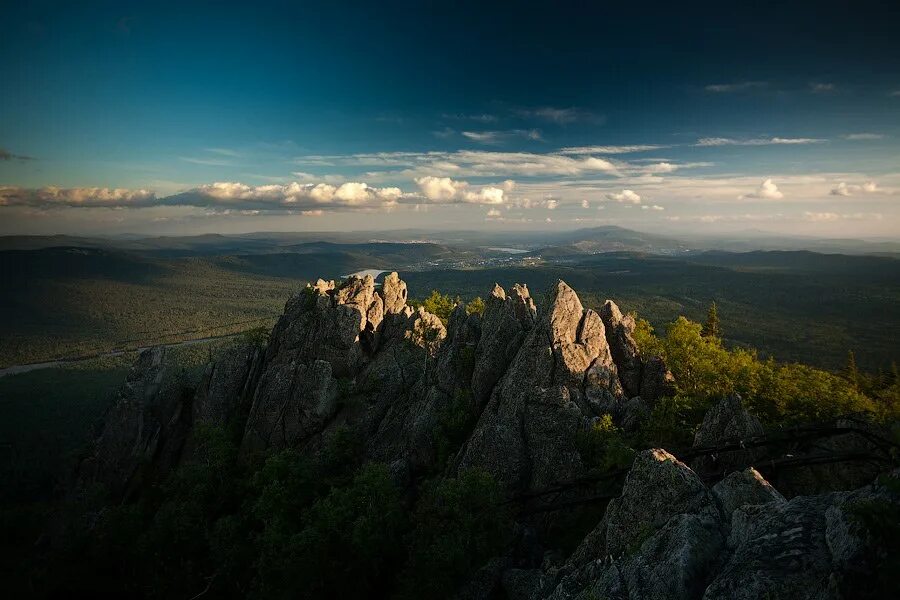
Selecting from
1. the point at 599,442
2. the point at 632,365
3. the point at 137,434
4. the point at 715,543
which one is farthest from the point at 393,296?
the point at 715,543

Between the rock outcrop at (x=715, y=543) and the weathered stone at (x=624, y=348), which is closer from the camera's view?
the rock outcrop at (x=715, y=543)

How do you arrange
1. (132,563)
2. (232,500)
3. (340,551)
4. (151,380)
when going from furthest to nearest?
(151,380) → (232,500) → (132,563) → (340,551)

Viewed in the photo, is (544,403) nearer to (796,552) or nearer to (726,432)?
(726,432)

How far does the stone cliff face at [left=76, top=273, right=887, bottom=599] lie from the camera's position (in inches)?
523

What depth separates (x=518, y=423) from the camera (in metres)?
36.3

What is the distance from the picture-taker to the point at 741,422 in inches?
1058

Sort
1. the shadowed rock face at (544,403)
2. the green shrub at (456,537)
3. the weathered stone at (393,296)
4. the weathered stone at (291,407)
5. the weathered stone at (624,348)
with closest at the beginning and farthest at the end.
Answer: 1. the green shrub at (456,537)
2. the shadowed rock face at (544,403)
3. the weathered stone at (624,348)
4. the weathered stone at (291,407)
5. the weathered stone at (393,296)

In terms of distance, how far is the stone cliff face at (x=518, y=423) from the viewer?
1329 centimetres

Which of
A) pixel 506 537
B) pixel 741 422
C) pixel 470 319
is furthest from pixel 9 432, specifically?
pixel 741 422

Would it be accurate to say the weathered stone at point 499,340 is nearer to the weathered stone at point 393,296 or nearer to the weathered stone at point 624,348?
the weathered stone at point 624,348

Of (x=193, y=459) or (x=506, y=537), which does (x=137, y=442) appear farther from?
(x=506, y=537)

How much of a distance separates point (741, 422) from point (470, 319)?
97.0 ft

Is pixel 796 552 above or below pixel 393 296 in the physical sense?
below

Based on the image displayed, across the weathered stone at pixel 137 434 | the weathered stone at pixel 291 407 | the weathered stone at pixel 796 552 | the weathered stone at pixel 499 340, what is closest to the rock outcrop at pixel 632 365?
the weathered stone at pixel 499 340
